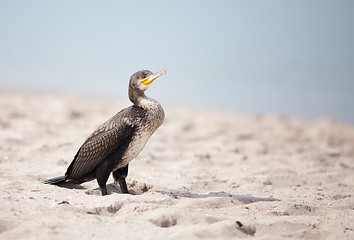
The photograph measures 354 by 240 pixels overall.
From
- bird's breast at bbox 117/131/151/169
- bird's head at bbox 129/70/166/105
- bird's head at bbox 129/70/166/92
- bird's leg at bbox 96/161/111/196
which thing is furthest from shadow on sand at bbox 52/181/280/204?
bird's head at bbox 129/70/166/92

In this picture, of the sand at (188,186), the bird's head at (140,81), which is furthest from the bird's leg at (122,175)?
the bird's head at (140,81)

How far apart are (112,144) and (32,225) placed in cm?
159

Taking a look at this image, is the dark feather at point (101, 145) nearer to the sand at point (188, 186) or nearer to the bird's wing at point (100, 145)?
the bird's wing at point (100, 145)

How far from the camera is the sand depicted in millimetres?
3586

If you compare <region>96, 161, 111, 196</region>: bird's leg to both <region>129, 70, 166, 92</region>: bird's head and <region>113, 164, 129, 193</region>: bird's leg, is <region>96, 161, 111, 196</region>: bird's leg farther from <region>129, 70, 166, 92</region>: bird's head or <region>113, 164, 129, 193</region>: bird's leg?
<region>129, 70, 166, 92</region>: bird's head

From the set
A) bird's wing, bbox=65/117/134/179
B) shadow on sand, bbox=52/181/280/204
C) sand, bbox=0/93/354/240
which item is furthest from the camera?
shadow on sand, bbox=52/181/280/204

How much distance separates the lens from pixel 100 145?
486 cm

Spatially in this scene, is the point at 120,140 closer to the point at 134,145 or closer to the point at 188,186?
the point at 134,145

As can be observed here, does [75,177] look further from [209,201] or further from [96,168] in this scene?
[209,201]

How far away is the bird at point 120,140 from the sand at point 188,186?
269 millimetres

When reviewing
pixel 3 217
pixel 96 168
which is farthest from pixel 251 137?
pixel 3 217

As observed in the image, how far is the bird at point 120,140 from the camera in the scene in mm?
4789

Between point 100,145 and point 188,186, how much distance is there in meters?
1.61

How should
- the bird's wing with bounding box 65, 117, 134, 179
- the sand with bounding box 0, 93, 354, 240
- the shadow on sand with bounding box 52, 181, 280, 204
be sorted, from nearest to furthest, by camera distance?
the sand with bounding box 0, 93, 354, 240 → the bird's wing with bounding box 65, 117, 134, 179 → the shadow on sand with bounding box 52, 181, 280, 204
